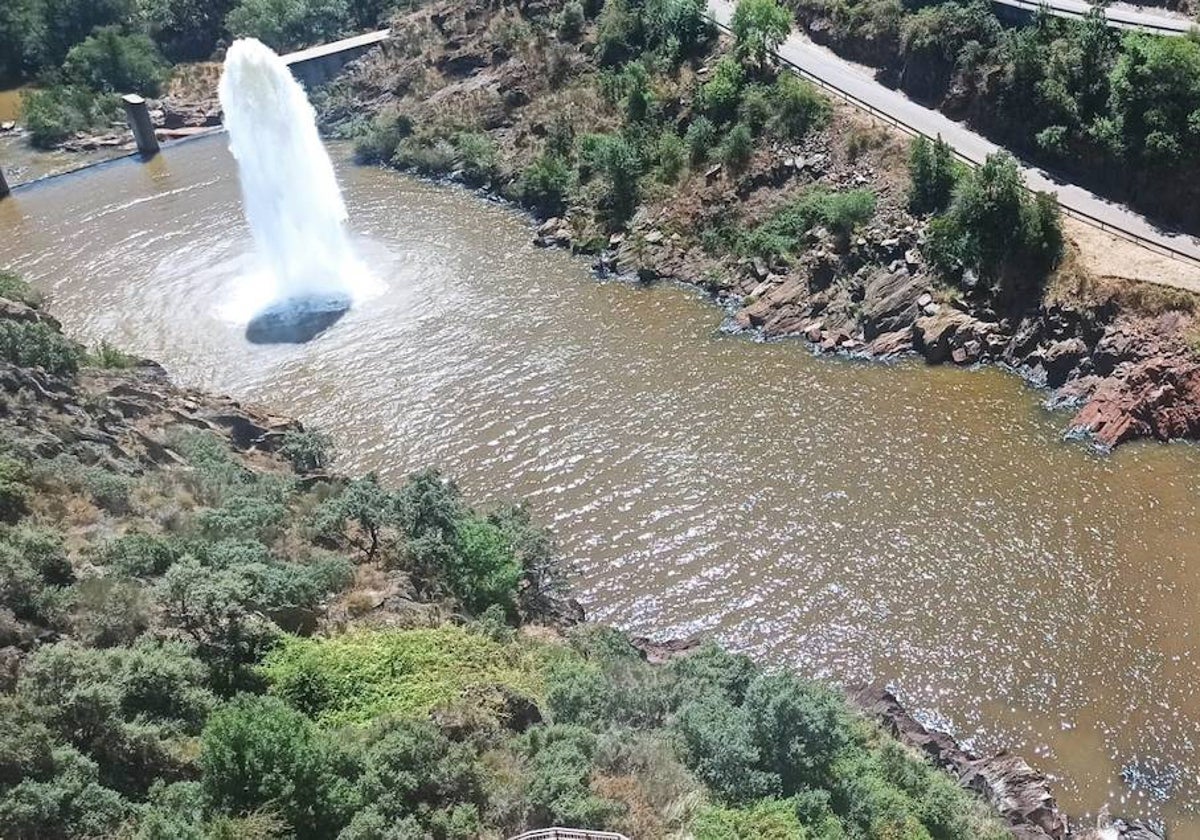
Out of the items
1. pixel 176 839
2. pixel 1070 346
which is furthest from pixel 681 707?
pixel 1070 346

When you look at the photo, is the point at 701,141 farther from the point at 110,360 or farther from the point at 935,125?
the point at 110,360

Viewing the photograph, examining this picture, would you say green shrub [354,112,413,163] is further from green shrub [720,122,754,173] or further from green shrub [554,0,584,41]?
green shrub [720,122,754,173]

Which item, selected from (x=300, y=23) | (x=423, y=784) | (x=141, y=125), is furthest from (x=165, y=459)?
(x=300, y=23)

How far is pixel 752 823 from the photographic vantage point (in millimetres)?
20578

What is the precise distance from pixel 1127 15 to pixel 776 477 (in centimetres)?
3350

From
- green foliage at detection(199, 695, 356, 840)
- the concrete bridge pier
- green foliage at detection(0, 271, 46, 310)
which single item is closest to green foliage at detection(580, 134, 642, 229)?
green foliage at detection(0, 271, 46, 310)

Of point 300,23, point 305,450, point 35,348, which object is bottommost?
point 305,450

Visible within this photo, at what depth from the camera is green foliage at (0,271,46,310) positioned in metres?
42.8

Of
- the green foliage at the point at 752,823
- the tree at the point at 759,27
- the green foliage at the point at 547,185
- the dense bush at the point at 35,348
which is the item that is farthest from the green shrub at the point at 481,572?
the tree at the point at 759,27

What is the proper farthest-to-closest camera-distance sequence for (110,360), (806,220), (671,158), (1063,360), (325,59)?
(325,59), (671,158), (806,220), (110,360), (1063,360)

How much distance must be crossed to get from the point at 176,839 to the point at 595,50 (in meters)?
59.7

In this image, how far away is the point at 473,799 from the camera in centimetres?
2017

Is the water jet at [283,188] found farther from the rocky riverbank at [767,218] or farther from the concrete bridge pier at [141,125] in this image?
the concrete bridge pier at [141,125]

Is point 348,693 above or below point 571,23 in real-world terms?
below
